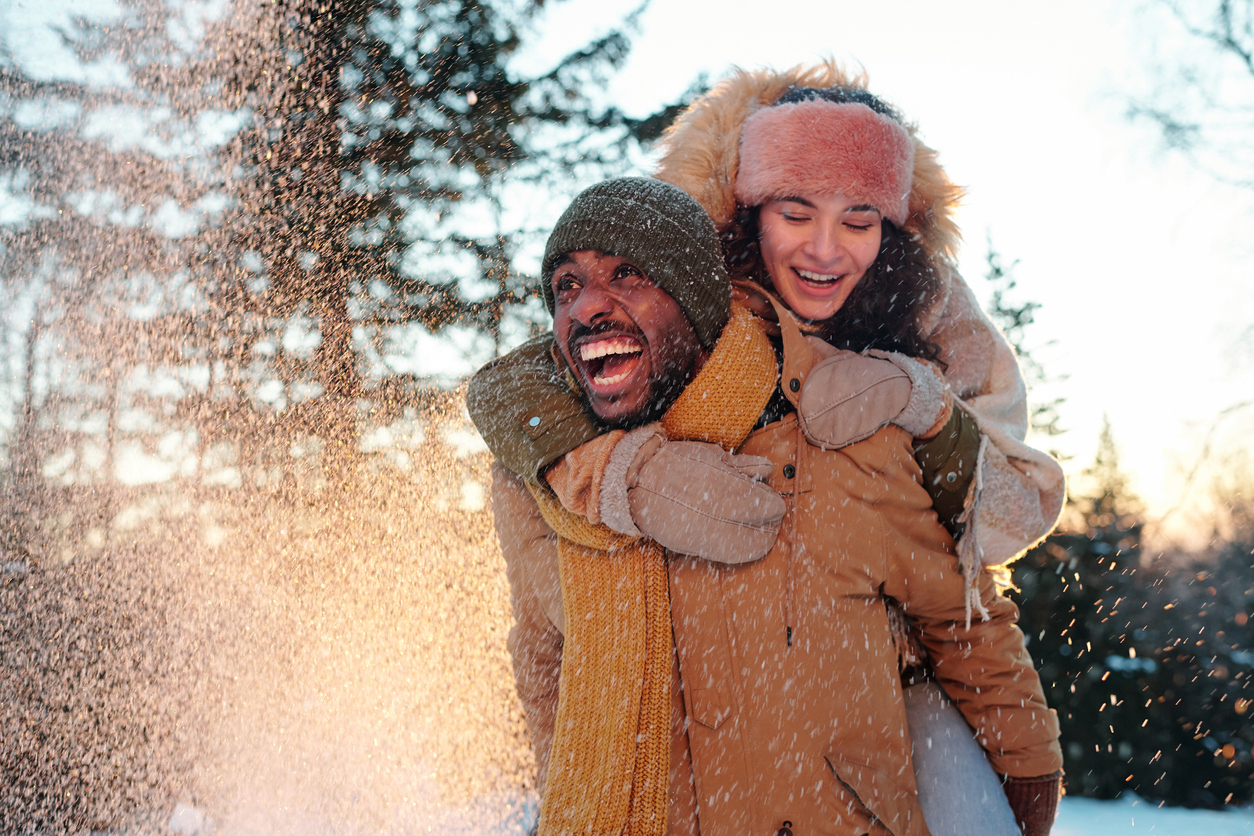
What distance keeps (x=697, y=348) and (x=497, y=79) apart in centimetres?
514

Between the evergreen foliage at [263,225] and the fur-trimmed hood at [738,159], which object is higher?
the fur-trimmed hood at [738,159]

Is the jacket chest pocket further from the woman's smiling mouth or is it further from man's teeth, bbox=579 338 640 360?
the woman's smiling mouth

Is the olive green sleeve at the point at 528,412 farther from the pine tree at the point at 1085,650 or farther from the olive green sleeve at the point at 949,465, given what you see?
the pine tree at the point at 1085,650

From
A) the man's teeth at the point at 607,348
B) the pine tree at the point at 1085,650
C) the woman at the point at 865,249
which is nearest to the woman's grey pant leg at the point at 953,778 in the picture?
the woman at the point at 865,249

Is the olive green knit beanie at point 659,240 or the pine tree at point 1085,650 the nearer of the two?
the olive green knit beanie at point 659,240

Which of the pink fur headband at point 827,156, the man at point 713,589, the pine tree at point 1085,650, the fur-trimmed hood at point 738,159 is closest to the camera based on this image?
the man at point 713,589

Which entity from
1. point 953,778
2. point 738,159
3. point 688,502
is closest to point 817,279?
point 738,159

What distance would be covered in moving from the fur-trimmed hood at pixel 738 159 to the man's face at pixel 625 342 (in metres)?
0.52

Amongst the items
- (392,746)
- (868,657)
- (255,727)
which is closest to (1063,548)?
(868,657)

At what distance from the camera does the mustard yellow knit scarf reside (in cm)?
157

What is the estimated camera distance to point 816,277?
1.93 metres

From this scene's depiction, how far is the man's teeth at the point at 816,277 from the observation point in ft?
6.33

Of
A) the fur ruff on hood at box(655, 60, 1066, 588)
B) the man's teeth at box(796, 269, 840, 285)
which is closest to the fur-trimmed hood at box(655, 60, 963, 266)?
the fur ruff on hood at box(655, 60, 1066, 588)

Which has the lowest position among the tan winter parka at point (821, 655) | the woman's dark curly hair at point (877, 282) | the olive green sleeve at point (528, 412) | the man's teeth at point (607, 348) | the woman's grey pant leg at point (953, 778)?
the woman's grey pant leg at point (953, 778)
